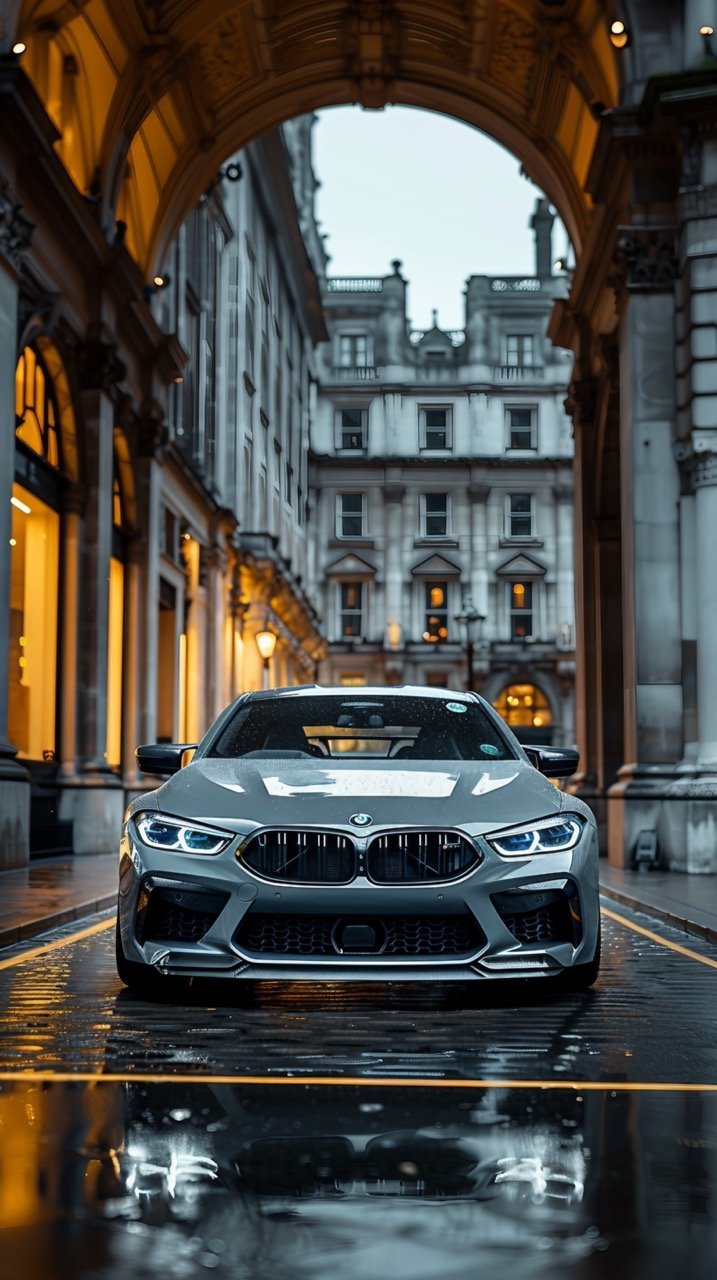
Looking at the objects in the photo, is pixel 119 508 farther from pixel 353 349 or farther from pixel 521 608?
pixel 353 349

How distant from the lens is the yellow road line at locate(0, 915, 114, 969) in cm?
922

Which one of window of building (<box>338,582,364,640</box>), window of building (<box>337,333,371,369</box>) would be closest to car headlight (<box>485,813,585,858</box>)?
window of building (<box>338,582,364,640</box>)

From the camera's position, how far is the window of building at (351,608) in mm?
75125

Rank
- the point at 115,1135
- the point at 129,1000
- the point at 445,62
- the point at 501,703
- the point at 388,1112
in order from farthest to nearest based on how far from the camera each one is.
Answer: the point at 501,703
the point at 445,62
the point at 129,1000
the point at 388,1112
the point at 115,1135

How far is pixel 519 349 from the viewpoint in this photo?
257 feet

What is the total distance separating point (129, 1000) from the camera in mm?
7238

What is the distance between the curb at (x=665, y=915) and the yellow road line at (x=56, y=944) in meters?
4.08

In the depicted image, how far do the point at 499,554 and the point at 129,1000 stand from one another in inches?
2700

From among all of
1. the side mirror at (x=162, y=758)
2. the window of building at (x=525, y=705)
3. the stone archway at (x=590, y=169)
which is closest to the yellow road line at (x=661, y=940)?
the side mirror at (x=162, y=758)

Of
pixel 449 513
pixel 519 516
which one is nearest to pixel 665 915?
pixel 449 513

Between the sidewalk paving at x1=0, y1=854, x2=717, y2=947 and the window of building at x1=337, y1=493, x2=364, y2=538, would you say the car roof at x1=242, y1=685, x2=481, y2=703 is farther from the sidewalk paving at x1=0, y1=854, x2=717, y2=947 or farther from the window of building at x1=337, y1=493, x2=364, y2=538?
the window of building at x1=337, y1=493, x2=364, y2=538

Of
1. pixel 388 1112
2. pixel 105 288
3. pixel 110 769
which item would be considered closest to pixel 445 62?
pixel 105 288

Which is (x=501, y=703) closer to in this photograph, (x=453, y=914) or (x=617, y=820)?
(x=617, y=820)

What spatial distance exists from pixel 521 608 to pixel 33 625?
176ft
